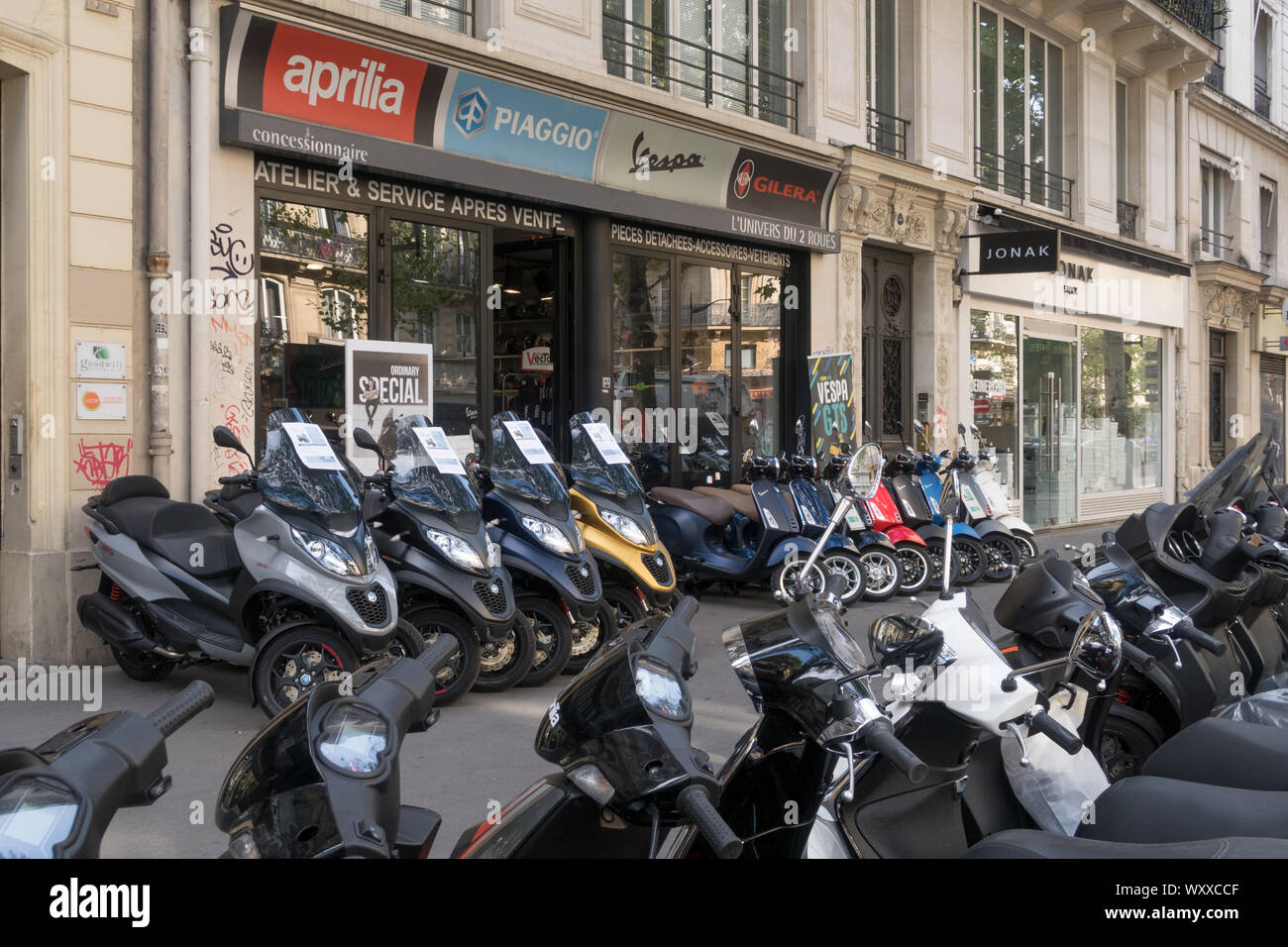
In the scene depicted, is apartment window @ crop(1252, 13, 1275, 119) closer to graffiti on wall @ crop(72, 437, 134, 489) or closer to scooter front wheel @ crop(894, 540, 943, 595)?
scooter front wheel @ crop(894, 540, 943, 595)

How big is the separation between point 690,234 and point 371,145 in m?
4.21

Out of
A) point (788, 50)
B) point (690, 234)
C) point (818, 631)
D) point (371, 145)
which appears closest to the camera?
point (818, 631)

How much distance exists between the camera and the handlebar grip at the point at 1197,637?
128 inches

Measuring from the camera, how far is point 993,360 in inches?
627

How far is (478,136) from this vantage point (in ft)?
30.3

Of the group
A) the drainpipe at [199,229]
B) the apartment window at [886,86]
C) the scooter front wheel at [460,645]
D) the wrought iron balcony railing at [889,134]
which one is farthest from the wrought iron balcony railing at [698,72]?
the scooter front wheel at [460,645]

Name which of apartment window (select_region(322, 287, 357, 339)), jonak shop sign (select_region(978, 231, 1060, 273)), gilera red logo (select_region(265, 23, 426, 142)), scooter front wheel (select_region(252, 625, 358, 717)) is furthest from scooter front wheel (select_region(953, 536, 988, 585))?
scooter front wheel (select_region(252, 625, 358, 717))

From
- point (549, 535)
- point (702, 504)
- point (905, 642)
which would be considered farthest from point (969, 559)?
point (905, 642)

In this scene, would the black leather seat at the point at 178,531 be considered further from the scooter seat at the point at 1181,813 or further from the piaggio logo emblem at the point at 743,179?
the piaggio logo emblem at the point at 743,179

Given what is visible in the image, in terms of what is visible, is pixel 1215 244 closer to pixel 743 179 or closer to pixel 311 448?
pixel 743 179

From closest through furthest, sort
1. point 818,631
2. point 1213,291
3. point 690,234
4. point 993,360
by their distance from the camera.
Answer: point 818,631, point 690,234, point 993,360, point 1213,291

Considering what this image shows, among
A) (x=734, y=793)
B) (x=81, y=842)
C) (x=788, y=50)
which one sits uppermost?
(x=788, y=50)

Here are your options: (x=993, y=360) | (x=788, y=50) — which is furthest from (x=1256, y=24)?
(x=788, y=50)

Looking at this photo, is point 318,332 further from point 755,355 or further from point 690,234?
point 755,355
